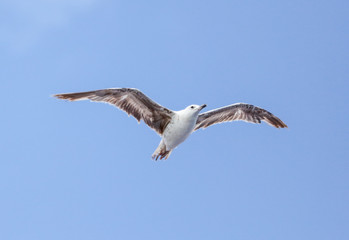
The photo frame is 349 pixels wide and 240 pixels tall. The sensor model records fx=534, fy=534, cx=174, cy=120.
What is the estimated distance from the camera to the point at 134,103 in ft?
59.7

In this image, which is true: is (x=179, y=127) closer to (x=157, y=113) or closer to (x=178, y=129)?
(x=178, y=129)

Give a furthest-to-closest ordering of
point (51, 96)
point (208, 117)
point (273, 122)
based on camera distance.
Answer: point (273, 122) → point (208, 117) → point (51, 96)

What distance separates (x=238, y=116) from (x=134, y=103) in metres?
4.49

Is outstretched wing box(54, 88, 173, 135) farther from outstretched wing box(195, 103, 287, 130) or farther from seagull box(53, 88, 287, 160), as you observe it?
outstretched wing box(195, 103, 287, 130)

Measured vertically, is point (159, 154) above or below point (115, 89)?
below

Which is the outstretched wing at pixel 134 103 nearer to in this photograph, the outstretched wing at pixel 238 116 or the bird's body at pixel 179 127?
the bird's body at pixel 179 127

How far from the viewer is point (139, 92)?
1770cm

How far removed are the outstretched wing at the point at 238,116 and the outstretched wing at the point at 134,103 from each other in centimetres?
166

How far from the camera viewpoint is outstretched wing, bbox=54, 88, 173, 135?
17578 mm

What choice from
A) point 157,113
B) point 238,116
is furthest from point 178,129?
point 238,116

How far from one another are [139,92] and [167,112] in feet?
4.44

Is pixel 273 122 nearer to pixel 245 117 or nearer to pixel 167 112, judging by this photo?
pixel 245 117

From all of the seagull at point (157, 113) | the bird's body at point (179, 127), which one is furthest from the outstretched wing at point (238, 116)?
the bird's body at point (179, 127)

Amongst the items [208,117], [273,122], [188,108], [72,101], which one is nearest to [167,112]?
[188,108]
